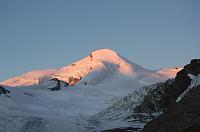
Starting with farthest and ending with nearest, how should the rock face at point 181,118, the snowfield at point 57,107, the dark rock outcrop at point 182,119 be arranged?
the snowfield at point 57,107
the rock face at point 181,118
the dark rock outcrop at point 182,119

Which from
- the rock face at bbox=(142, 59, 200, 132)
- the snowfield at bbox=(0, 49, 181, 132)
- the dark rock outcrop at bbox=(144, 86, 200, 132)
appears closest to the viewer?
the dark rock outcrop at bbox=(144, 86, 200, 132)

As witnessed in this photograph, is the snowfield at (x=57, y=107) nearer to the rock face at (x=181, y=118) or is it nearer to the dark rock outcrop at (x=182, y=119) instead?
the rock face at (x=181, y=118)

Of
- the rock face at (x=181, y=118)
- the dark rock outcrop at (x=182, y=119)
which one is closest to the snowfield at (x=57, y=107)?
the rock face at (x=181, y=118)

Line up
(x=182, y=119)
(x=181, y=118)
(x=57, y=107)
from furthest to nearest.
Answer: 1. (x=57, y=107)
2. (x=181, y=118)
3. (x=182, y=119)

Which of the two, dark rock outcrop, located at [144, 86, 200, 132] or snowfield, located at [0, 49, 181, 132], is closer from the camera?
dark rock outcrop, located at [144, 86, 200, 132]

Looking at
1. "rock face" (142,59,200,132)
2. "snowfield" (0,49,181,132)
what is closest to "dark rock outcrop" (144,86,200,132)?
"rock face" (142,59,200,132)

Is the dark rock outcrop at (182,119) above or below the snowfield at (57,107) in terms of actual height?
below

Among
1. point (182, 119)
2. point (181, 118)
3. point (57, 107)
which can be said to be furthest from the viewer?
point (57, 107)

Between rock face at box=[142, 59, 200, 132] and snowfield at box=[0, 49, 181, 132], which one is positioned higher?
snowfield at box=[0, 49, 181, 132]

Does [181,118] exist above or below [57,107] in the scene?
below

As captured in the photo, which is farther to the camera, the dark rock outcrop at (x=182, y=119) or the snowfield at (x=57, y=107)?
the snowfield at (x=57, y=107)

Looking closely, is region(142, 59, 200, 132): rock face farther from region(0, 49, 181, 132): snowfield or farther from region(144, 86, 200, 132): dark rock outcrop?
region(0, 49, 181, 132): snowfield

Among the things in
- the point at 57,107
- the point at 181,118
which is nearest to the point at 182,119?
the point at 181,118

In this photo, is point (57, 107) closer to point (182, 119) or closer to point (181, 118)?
point (181, 118)
